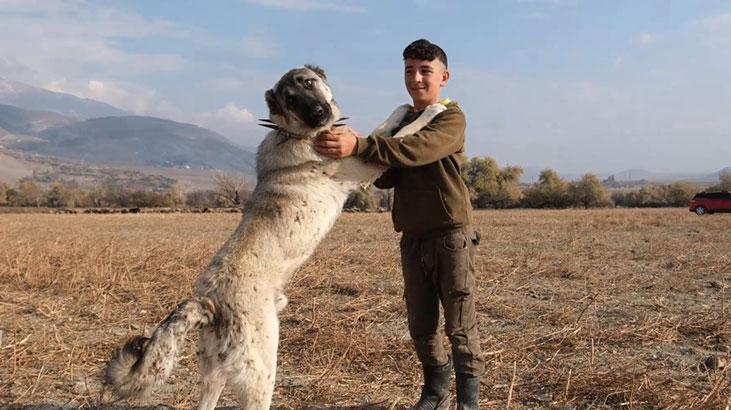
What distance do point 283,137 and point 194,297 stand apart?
1.43 meters

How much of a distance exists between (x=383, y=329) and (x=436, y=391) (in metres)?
2.49

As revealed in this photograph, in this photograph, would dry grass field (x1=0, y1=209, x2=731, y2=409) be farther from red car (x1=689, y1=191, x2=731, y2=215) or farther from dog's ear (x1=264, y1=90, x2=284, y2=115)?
red car (x1=689, y1=191, x2=731, y2=215)

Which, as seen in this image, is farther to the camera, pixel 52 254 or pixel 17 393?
pixel 52 254

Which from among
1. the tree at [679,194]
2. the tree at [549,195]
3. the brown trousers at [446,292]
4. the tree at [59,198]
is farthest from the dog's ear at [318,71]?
the tree at [59,198]

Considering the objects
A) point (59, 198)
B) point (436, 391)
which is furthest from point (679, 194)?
point (59, 198)

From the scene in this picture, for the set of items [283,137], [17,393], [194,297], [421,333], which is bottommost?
[17,393]

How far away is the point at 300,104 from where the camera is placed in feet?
13.8

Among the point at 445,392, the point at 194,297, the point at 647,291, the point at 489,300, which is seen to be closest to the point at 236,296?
the point at 194,297

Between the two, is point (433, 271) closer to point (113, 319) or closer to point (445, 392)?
point (445, 392)

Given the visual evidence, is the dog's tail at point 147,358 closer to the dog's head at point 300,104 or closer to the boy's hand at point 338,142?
the boy's hand at point 338,142

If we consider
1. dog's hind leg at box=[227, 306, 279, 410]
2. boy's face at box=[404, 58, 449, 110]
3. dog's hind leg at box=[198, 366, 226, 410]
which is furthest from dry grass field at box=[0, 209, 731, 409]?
boy's face at box=[404, 58, 449, 110]

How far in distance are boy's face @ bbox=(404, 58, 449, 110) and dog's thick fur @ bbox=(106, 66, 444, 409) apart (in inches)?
5.6

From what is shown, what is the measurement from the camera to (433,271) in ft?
14.3

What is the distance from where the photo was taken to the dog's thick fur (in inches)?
140
